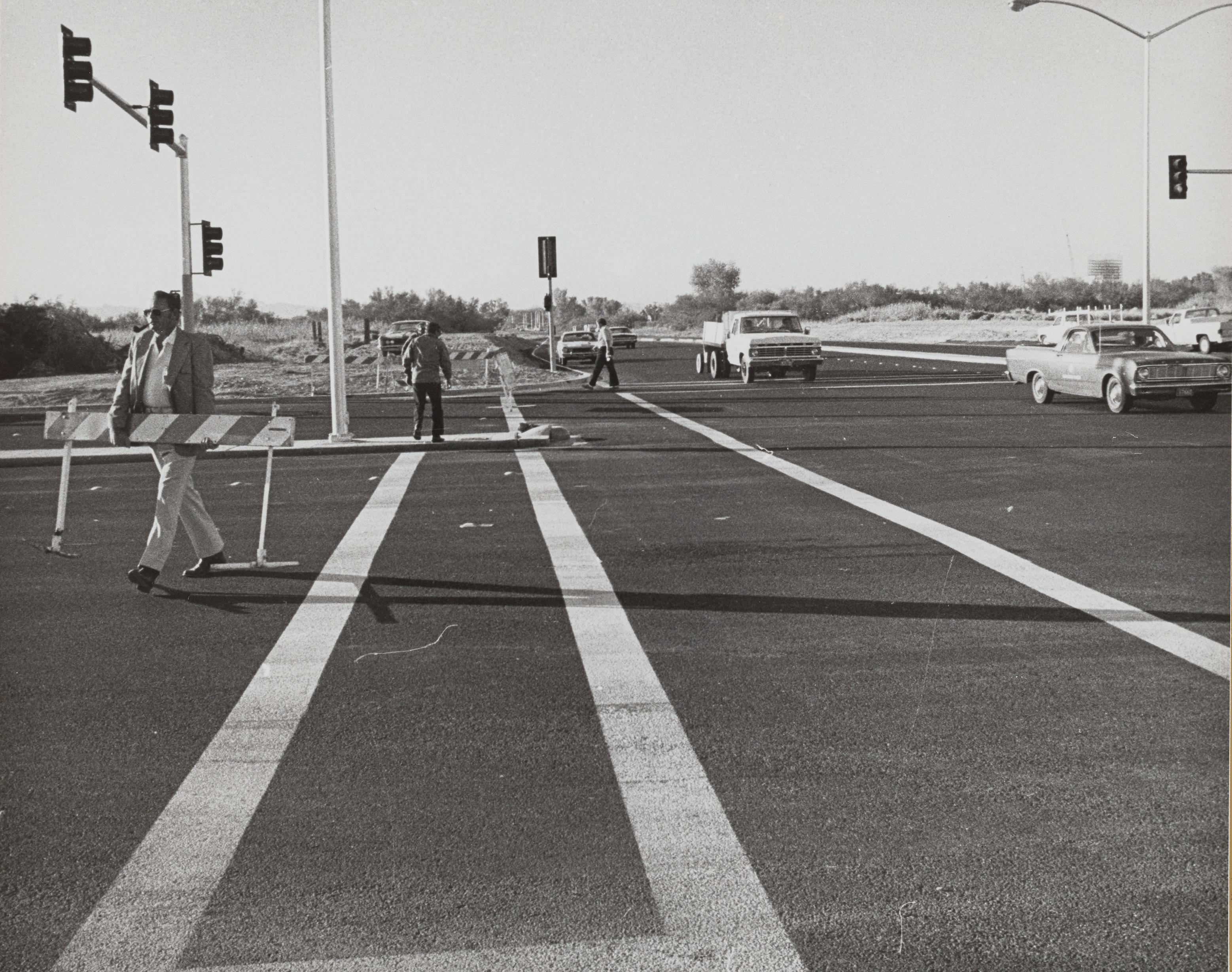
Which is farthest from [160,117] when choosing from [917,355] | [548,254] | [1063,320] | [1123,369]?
[1063,320]

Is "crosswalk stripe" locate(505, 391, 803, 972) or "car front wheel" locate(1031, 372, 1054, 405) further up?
"car front wheel" locate(1031, 372, 1054, 405)

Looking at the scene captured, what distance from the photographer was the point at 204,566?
1002 centimetres

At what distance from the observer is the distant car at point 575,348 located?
54094 mm

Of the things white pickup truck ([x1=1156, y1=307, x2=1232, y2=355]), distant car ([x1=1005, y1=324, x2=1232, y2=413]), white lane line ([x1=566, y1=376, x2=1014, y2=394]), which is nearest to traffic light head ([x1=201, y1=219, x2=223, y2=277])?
white lane line ([x1=566, y1=376, x2=1014, y2=394])

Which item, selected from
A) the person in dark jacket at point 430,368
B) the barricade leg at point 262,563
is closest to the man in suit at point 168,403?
the barricade leg at point 262,563

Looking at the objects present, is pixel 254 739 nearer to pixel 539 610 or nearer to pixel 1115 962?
pixel 539 610

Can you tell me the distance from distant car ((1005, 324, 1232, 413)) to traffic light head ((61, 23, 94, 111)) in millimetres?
16240

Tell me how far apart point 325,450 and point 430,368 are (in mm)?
1898

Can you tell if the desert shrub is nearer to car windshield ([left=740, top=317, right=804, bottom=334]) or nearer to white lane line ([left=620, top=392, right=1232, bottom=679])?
car windshield ([left=740, top=317, right=804, bottom=334])

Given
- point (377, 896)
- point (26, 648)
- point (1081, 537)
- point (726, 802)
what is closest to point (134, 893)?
point (377, 896)

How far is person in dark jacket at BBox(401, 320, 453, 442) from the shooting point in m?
→ 20.1

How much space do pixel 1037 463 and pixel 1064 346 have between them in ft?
30.2

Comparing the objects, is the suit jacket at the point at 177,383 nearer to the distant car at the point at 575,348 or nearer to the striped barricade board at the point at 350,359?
the striped barricade board at the point at 350,359

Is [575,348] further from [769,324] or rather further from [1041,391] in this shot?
[1041,391]
